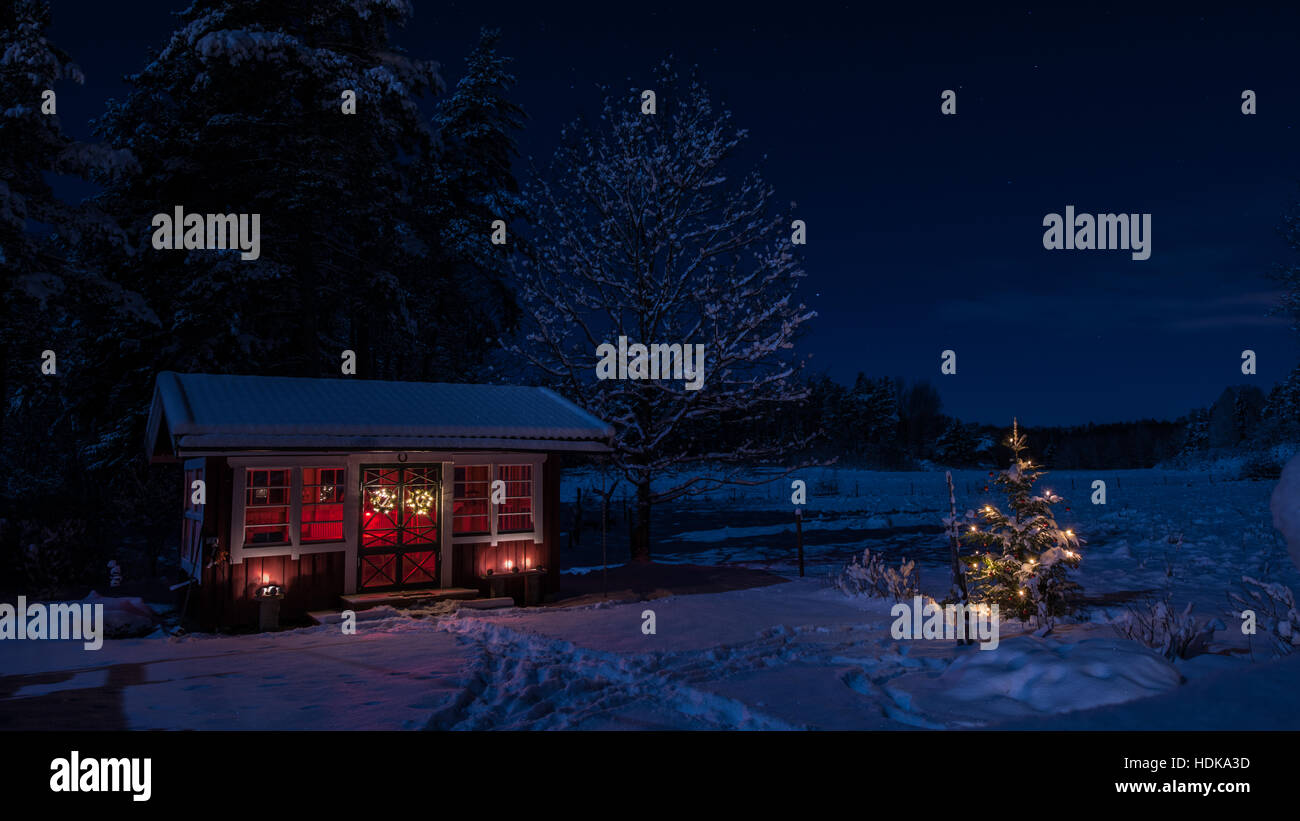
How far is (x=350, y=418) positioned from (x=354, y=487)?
3.74ft

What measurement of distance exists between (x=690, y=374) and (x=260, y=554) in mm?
9314

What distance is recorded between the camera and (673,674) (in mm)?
7680

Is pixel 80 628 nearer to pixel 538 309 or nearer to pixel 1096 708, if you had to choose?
pixel 538 309

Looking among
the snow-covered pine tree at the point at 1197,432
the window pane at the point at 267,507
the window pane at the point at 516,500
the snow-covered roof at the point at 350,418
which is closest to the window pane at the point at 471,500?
the window pane at the point at 516,500

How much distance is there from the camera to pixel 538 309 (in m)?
18.0

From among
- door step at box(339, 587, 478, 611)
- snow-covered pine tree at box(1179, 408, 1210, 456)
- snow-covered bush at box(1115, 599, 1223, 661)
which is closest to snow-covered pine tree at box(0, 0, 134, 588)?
door step at box(339, 587, 478, 611)

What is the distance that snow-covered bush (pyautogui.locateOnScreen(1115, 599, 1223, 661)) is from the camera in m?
7.03

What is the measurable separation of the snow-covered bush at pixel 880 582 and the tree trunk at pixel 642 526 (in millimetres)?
5442

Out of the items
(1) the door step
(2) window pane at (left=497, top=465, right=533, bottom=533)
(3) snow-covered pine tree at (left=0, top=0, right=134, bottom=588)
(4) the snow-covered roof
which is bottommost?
(1) the door step

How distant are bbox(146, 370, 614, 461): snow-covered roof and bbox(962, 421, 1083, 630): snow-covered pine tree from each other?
6.97 m

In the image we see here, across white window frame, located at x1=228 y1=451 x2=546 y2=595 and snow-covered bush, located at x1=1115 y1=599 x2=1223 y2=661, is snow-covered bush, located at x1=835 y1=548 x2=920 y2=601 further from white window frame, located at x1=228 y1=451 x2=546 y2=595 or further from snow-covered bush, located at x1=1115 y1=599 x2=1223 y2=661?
white window frame, located at x1=228 y1=451 x2=546 y2=595

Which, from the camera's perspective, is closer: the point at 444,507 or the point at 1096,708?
the point at 1096,708
